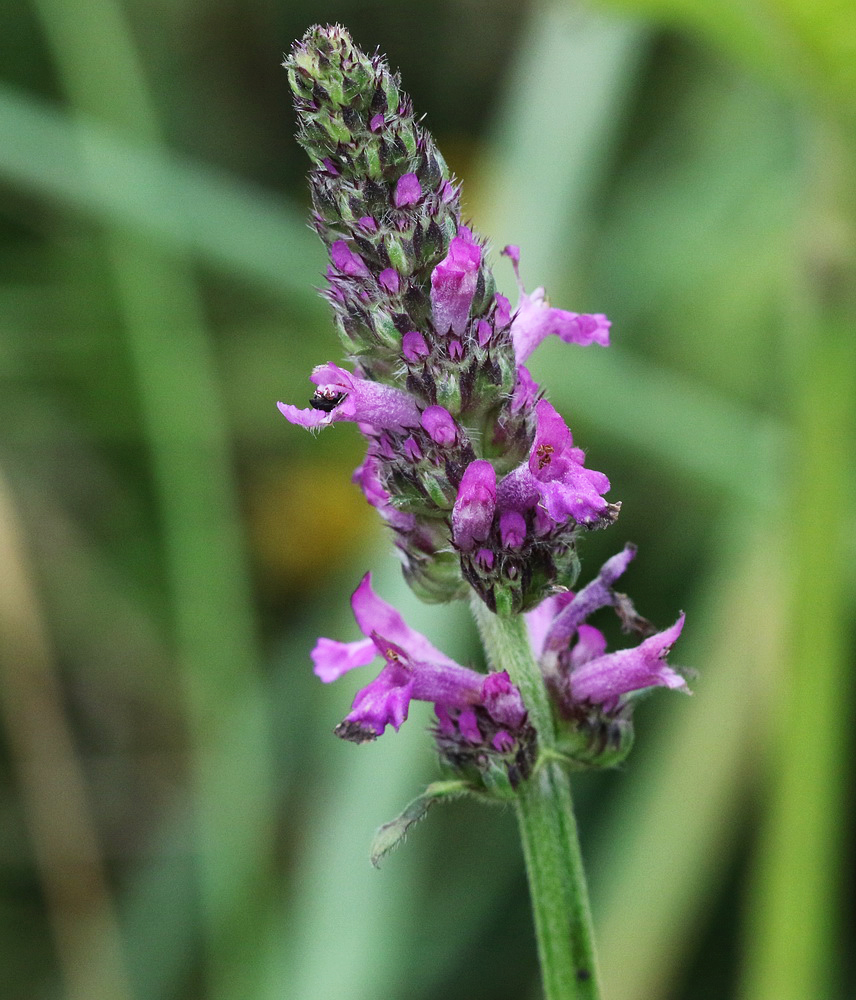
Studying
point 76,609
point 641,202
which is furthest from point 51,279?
point 641,202

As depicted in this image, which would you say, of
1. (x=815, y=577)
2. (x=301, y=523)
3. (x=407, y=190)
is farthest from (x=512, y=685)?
(x=301, y=523)

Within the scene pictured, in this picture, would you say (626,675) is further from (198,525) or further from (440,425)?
(198,525)

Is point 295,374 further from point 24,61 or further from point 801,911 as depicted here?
point 801,911

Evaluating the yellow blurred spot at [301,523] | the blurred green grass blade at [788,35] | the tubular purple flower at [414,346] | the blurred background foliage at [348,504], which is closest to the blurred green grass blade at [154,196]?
the blurred background foliage at [348,504]

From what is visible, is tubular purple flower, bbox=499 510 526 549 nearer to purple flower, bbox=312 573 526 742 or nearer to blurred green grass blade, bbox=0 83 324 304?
purple flower, bbox=312 573 526 742

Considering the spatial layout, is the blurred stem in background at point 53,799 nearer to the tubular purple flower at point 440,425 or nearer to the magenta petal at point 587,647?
the magenta petal at point 587,647

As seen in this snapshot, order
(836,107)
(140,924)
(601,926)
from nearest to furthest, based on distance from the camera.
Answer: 1. (836,107)
2. (601,926)
3. (140,924)

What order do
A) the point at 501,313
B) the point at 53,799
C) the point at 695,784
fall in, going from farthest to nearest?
the point at 53,799 < the point at 695,784 < the point at 501,313
